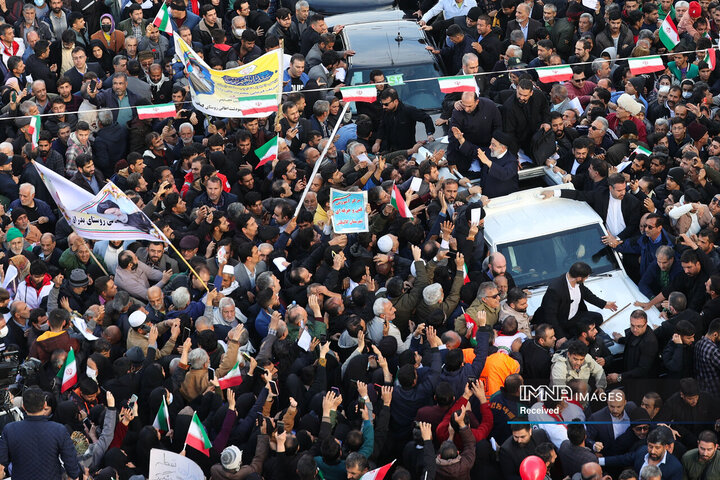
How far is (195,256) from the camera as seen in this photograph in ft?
49.8

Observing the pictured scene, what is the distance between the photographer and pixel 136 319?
44.6ft

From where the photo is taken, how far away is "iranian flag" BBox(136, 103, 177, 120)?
18.1m

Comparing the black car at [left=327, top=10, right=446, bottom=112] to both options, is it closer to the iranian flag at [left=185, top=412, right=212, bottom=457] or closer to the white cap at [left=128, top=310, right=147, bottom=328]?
the white cap at [left=128, top=310, right=147, bottom=328]

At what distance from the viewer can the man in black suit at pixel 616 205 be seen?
15.3 m

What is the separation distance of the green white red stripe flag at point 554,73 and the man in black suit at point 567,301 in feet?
15.5

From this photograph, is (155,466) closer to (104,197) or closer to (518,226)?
(104,197)

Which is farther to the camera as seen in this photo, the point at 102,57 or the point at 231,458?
the point at 102,57

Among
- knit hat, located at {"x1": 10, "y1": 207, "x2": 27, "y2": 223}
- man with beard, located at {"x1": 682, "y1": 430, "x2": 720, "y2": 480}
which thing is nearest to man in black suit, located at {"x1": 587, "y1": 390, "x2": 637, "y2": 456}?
man with beard, located at {"x1": 682, "y1": 430, "x2": 720, "y2": 480}

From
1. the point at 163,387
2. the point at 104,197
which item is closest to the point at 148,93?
the point at 104,197

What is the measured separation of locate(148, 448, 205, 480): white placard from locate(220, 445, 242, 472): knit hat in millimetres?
335

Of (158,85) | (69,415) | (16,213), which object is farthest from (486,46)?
(69,415)

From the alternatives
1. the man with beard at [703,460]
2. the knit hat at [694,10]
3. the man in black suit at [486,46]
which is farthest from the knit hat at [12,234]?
the knit hat at [694,10]

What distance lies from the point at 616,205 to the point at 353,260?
10.1 feet

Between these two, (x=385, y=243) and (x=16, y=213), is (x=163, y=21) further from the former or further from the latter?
(x=385, y=243)
